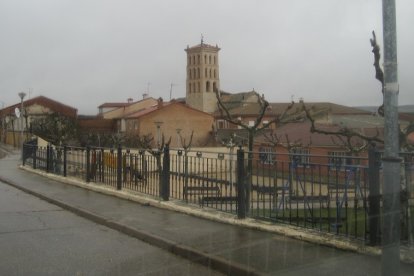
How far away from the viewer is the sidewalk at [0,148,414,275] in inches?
247

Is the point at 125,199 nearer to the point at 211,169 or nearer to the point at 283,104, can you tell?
the point at 211,169

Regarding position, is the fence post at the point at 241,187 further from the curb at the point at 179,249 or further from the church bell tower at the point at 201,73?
the church bell tower at the point at 201,73

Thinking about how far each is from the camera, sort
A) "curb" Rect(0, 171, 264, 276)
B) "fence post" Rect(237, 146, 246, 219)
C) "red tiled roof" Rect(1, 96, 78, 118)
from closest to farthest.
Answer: "curb" Rect(0, 171, 264, 276) → "fence post" Rect(237, 146, 246, 219) → "red tiled roof" Rect(1, 96, 78, 118)

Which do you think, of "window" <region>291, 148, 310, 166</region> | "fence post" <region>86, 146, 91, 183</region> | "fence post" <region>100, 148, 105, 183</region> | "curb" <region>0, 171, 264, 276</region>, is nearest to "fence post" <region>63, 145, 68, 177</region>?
"fence post" <region>86, 146, 91, 183</region>

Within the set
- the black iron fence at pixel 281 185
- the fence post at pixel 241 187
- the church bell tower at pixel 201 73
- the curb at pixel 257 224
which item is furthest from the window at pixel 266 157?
the church bell tower at pixel 201 73

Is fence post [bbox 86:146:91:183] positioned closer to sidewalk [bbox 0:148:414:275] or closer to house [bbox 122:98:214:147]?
sidewalk [bbox 0:148:414:275]

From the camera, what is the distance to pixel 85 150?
16.8 meters

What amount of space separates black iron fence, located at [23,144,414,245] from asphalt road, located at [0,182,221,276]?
2.14 m

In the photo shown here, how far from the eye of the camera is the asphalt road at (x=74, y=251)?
674 cm

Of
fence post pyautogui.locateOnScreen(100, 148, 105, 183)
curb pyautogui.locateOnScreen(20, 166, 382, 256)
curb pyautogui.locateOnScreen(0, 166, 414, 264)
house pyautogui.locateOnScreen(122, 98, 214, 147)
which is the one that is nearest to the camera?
curb pyautogui.locateOnScreen(0, 166, 414, 264)

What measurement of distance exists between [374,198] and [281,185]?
7.71 feet

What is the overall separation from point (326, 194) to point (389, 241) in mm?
3133

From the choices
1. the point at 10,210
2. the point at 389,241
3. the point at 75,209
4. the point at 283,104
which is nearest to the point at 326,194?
the point at 389,241

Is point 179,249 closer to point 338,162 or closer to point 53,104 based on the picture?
point 338,162
